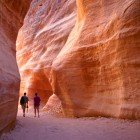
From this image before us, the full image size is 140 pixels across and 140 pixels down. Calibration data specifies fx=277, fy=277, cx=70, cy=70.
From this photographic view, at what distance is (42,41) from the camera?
24.5 m

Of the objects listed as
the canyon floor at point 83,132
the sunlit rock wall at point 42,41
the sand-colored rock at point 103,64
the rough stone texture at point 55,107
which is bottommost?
the canyon floor at point 83,132

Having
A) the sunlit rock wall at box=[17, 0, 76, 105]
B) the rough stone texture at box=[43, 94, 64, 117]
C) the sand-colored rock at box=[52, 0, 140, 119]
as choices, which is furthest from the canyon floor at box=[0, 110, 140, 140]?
the sunlit rock wall at box=[17, 0, 76, 105]

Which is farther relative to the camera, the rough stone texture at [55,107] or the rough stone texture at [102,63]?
the rough stone texture at [55,107]

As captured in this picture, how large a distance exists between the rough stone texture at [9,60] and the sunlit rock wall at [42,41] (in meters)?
7.81

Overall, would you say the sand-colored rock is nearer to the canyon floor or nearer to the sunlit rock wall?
the canyon floor

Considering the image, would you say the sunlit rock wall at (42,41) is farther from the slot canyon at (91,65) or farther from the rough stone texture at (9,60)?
the rough stone texture at (9,60)

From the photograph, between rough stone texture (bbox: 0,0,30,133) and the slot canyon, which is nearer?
rough stone texture (bbox: 0,0,30,133)

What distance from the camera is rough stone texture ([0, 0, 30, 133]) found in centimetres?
862

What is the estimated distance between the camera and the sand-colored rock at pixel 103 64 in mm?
11477

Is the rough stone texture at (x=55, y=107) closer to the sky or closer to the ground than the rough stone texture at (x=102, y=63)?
closer to the ground

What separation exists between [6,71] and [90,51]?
19.9 ft

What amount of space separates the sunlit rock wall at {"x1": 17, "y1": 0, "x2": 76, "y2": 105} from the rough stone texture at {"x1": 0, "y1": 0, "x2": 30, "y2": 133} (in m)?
7.81

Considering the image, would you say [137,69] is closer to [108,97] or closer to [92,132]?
[108,97]

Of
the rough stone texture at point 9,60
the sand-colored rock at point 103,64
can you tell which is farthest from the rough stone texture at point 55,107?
the rough stone texture at point 9,60
